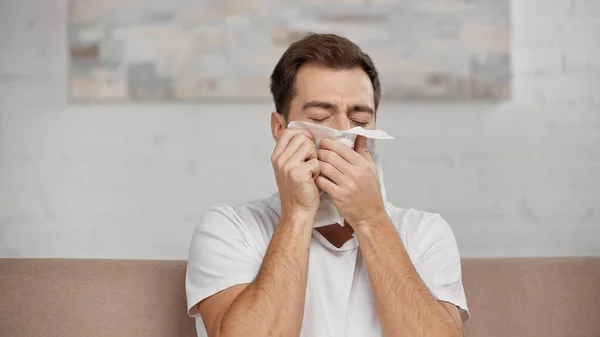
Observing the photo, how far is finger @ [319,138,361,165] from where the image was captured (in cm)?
152

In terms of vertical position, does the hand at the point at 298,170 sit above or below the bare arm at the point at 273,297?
above

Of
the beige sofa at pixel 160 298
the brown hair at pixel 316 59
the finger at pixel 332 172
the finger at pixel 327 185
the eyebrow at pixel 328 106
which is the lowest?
the beige sofa at pixel 160 298

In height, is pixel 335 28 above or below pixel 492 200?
above

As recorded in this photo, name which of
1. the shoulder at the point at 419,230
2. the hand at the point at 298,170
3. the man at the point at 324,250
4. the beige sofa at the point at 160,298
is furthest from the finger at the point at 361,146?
the beige sofa at the point at 160,298

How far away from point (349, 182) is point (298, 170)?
0.35 ft

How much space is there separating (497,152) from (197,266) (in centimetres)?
107

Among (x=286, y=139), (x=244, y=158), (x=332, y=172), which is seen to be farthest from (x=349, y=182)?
(x=244, y=158)

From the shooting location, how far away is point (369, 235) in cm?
154

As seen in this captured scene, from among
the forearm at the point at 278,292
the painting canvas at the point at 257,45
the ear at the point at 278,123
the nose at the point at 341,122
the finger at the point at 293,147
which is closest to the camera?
the forearm at the point at 278,292

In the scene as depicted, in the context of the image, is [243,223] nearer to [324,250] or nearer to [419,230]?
[324,250]

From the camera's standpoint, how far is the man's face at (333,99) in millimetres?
1645

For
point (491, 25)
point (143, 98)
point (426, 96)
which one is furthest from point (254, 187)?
point (491, 25)

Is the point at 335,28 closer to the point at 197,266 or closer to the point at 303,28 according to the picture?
the point at 303,28

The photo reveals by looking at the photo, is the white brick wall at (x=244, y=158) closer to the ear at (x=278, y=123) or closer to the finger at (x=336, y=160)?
the ear at (x=278, y=123)
